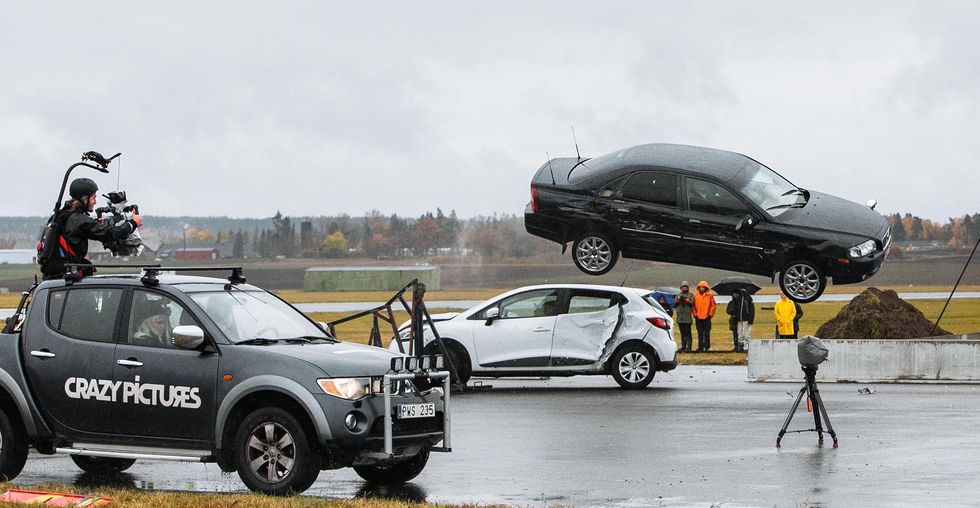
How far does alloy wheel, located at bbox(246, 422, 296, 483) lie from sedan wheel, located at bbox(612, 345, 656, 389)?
1189cm

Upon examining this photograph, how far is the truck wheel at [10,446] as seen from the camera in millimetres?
11992

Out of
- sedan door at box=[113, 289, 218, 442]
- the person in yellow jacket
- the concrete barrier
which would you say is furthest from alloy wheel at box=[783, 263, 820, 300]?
the person in yellow jacket

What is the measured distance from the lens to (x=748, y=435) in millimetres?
15648

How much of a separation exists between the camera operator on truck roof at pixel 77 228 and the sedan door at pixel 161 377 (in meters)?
A: 1.09

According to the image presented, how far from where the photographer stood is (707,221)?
12.1 m

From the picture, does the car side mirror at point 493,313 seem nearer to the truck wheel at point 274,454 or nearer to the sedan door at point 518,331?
the sedan door at point 518,331

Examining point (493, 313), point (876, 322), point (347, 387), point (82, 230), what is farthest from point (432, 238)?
point (347, 387)

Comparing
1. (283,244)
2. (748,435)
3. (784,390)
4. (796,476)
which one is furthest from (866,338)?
(283,244)

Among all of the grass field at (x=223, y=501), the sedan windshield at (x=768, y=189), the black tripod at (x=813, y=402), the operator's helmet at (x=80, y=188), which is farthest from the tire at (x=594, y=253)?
the operator's helmet at (x=80, y=188)

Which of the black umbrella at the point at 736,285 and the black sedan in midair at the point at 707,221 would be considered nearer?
the black sedan in midair at the point at 707,221

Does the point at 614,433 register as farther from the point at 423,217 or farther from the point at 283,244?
the point at 283,244

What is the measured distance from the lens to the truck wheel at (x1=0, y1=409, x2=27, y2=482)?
1199 cm

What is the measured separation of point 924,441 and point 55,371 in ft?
28.7

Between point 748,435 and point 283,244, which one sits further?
point 283,244
